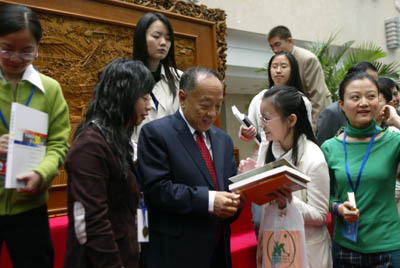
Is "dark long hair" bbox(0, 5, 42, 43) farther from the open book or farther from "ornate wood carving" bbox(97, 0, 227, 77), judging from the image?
"ornate wood carving" bbox(97, 0, 227, 77)

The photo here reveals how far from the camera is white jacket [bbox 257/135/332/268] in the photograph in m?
1.86

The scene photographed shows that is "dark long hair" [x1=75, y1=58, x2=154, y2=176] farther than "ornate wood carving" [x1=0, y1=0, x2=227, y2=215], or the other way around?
"ornate wood carving" [x1=0, y1=0, x2=227, y2=215]

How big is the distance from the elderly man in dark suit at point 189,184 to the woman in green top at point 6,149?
0.38m

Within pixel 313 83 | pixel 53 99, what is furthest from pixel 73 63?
pixel 313 83

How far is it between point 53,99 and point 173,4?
240cm

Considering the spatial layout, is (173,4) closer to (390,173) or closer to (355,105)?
(355,105)

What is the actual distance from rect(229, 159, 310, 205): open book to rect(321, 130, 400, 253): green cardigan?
49cm

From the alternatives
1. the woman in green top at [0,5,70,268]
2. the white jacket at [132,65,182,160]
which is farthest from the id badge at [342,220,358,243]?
the woman in green top at [0,5,70,268]

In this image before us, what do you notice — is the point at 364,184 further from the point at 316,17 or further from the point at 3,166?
the point at 316,17

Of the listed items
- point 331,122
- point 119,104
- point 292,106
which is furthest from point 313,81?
point 119,104

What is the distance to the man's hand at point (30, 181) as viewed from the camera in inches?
56.1

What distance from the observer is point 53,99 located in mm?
1684

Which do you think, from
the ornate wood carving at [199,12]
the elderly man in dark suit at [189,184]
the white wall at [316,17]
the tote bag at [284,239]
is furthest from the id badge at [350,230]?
the white wall at [316,17]

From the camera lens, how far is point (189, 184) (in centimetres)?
167
